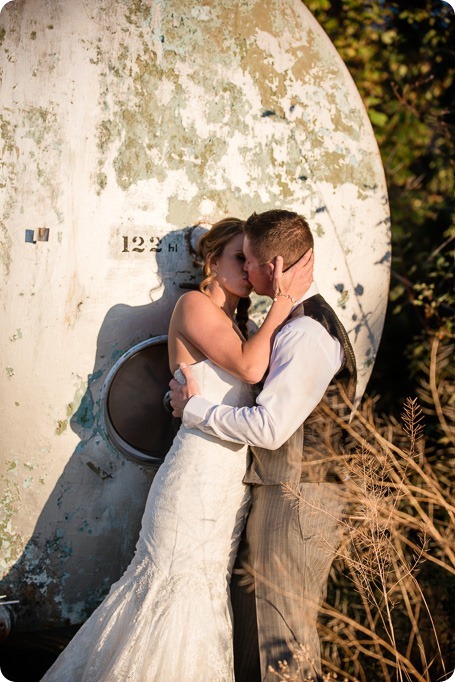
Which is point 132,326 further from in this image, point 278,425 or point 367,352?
point 367,352

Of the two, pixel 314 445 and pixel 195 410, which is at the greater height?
pixel 195 410

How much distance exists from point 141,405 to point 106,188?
85cm

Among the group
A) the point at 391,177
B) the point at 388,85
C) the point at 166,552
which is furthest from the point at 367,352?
the point at 388,85

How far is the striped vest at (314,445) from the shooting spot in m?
2.44

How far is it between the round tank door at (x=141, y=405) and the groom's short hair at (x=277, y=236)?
57 centimetres

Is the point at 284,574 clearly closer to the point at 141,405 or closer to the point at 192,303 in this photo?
the point at 141,405

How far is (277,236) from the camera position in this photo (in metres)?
2.43

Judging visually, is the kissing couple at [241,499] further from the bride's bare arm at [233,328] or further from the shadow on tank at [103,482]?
the shadow on tank at [103,482]

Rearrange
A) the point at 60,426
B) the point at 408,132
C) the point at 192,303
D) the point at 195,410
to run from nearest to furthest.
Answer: the point at 195,410 < the point at 192,303 < the point at 60,426 < the point at 408,132

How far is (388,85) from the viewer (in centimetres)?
487

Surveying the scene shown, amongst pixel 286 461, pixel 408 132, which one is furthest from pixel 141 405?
pixel 408 132

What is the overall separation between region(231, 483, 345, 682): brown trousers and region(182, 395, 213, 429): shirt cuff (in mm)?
357

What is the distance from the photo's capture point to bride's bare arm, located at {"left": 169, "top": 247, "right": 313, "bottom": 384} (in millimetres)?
2375

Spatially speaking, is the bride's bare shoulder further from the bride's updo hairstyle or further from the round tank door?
the round tank door
